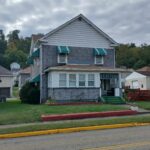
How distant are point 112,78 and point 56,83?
6147 mm

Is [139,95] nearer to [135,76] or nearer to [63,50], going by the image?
[63,50]

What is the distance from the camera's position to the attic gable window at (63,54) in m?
33.3

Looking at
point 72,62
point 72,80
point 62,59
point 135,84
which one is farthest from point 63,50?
point 135,84

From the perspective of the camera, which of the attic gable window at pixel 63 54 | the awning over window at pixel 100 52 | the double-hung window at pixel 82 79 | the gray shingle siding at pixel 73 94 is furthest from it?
the awning over window at pixel 100 52

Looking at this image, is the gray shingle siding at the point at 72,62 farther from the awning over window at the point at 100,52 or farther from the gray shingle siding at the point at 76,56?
the awning over window at the point at 100,52

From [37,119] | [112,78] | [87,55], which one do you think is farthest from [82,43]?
[37,119]

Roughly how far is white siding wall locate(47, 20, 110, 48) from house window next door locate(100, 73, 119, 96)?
390cm

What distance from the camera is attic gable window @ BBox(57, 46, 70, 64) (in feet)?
109

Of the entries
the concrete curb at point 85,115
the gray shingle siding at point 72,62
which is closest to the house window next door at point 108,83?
the gray shingle siding at point 72,62

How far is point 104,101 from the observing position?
31734 millimetres

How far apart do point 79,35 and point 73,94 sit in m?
6.80

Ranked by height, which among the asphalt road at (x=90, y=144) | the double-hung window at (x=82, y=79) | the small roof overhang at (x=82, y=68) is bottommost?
the asphalt road at (x=90, y=144)

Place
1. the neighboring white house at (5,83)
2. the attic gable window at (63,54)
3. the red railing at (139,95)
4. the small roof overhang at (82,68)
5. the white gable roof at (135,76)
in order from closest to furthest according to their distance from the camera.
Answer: the small roof overhang at (82,68) < the attic gable window at (63,54) < the red railing at (139,95) < the neighboring white house at (5,83) < the white gable roof at (135,76)

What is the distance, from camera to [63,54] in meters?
34.0
